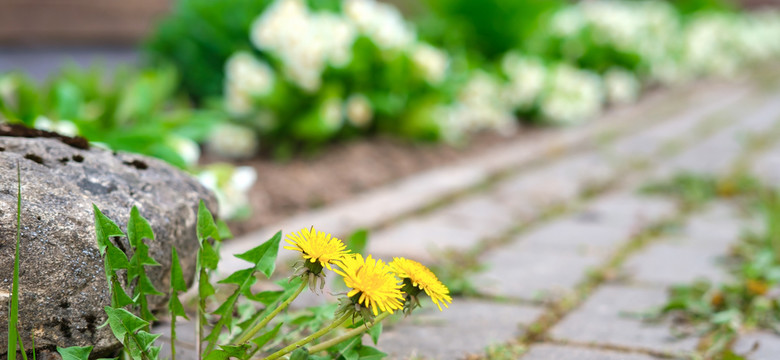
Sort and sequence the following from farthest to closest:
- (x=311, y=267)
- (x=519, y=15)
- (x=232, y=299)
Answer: (x=519, y=15), (x=232, y=299), (x=311, y=267)

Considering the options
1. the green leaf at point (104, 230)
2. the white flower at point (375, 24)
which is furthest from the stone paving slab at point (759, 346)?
the white flower at point (375, 24)

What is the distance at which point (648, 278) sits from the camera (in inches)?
90.0

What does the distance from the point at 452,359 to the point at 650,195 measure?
2108 millimetres

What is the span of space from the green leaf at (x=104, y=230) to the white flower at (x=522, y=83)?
12.2 feet

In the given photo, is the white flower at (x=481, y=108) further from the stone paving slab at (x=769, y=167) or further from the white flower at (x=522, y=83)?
the stone paving slab at (x=769, y=167)

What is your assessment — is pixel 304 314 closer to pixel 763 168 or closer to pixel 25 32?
pixel 763 168

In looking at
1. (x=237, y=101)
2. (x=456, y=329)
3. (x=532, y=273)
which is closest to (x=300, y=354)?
(x=456, y=329)

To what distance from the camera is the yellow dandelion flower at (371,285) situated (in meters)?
1.08

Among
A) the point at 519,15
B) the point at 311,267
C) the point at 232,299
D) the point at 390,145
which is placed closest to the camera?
the point at 311,267

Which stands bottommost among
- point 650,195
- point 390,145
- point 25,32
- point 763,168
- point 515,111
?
point 650,195

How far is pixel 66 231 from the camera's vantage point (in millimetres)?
1241

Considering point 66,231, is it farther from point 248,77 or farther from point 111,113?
point 248,77

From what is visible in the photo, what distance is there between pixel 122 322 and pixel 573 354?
95cm

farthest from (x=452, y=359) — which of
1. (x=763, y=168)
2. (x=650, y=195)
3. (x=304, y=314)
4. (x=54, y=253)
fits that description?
(x=763, y=168)
